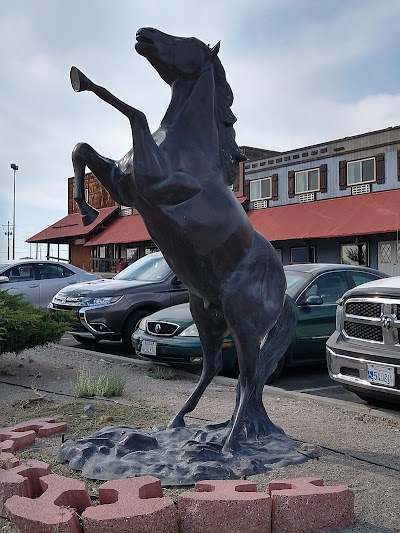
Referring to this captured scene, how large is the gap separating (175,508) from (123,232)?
3146cm

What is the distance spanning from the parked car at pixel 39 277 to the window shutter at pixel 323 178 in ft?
55.9

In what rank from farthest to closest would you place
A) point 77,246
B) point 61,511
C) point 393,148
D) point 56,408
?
point 77,246 < point 393,148 < point 56,408 < point 61,511

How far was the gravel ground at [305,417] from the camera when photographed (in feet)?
11.8

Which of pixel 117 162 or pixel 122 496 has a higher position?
pixel 117 162

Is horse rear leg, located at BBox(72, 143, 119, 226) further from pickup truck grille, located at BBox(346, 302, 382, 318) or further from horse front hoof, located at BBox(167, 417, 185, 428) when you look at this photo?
pickup truck grille, located at BBox(346, 302, 382, 318)

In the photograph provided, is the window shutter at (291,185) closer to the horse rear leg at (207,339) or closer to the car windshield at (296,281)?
the car windshield at (296,281)

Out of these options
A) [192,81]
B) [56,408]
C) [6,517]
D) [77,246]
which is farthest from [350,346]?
[77,246]

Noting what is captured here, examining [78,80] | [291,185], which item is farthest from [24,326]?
[291,185]

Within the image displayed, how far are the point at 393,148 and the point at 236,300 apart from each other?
77.5ft

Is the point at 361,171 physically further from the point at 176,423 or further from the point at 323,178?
the point at 176,423

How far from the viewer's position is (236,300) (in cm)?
407

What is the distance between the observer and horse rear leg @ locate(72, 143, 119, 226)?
12.6ft

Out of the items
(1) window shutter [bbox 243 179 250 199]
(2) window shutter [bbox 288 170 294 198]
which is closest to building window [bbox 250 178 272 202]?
(1) window shutter [bbox 243 179 250 199]

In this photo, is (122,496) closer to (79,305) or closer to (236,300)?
(236,300)
